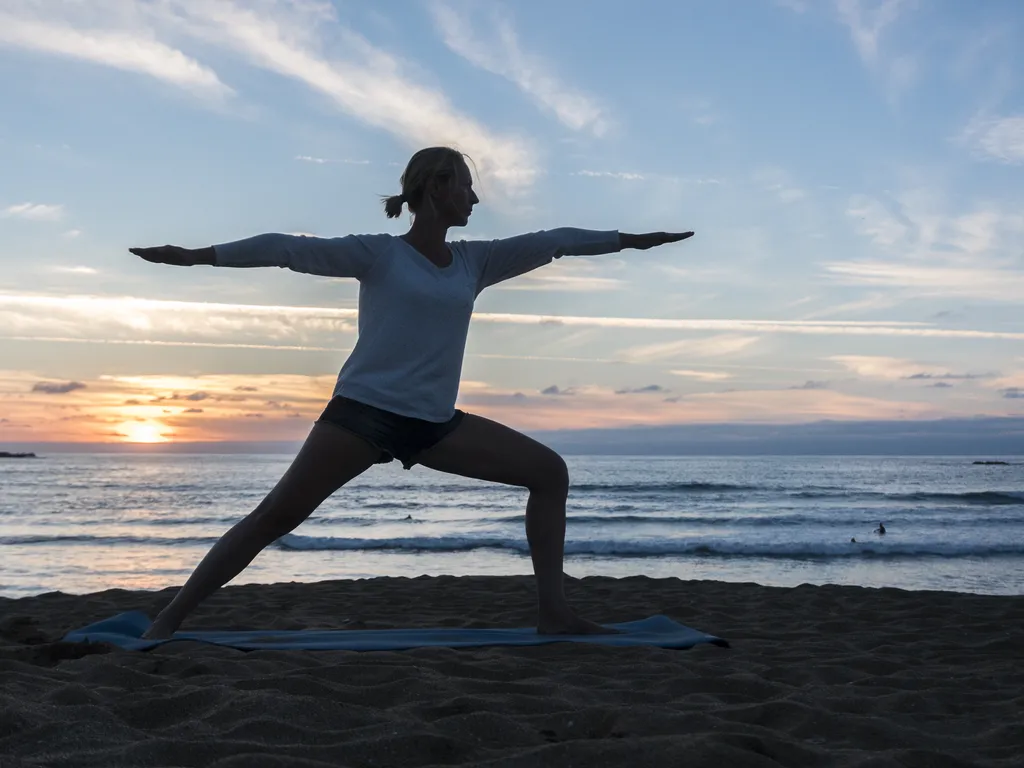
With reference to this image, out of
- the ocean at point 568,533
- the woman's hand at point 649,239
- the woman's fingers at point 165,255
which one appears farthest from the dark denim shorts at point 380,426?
the ocean at point 568,533

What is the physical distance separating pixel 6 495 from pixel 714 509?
67.0 feet

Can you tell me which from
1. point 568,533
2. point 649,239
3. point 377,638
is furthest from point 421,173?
point 568,533

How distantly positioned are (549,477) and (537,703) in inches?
57.0

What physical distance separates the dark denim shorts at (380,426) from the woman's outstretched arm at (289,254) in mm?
527

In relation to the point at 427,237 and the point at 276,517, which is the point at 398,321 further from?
the point at 276,517

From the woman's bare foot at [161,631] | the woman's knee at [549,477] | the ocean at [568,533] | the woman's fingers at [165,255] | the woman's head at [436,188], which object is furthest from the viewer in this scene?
the ocean at [568,533]

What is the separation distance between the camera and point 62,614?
215 inches

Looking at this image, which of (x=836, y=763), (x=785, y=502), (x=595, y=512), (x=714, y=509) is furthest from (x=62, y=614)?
(x=785, y=502)

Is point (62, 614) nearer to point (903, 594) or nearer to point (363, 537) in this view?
point (903, 594)

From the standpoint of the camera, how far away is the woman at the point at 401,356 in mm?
3602

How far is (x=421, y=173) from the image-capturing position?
378cm

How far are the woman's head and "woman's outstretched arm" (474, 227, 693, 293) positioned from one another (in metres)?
0.24

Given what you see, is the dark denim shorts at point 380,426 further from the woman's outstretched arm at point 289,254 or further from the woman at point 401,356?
the woman's outstretched arm at point 289,254

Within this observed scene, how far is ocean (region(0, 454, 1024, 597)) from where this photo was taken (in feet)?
33.1
